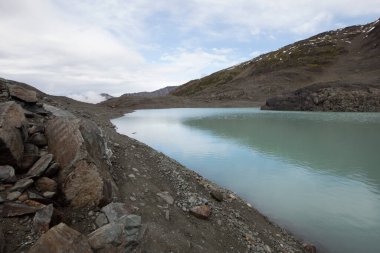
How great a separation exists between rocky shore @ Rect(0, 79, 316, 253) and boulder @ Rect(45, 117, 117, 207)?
29 millimetres

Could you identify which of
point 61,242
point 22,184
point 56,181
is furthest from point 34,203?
point 61,242

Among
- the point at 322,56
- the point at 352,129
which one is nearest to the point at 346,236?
the point at 352,129

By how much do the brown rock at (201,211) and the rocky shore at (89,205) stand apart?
37mm

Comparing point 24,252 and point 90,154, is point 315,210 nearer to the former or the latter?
point 90,154

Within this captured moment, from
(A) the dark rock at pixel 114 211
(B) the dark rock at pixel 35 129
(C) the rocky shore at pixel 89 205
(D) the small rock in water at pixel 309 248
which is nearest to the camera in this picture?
(C) the rocky shore at pixel 89 205

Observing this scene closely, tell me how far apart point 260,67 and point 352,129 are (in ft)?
399

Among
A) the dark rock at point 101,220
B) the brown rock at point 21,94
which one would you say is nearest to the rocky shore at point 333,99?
the brown rock at point 21,94

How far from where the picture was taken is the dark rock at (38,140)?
10.8 m

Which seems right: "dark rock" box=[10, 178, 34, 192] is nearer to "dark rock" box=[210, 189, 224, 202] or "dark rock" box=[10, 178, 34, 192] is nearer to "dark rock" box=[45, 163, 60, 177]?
"dark rock" box=[45, 163, 60, 177]

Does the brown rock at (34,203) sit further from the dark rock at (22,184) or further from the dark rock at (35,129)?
the dark rock at (35,129)

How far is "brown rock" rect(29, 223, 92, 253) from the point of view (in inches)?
267

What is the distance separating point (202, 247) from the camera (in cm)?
974

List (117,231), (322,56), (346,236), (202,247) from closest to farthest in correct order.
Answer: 1. (117,231)
2. (202,247)
3. (346,236)
4. (322,56)

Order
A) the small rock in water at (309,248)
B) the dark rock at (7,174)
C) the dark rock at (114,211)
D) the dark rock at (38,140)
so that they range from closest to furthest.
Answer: the dark rock at (7,174), the dark rock at (114,211), the dark rock at (38,140), the small rock in water at (309,248)
